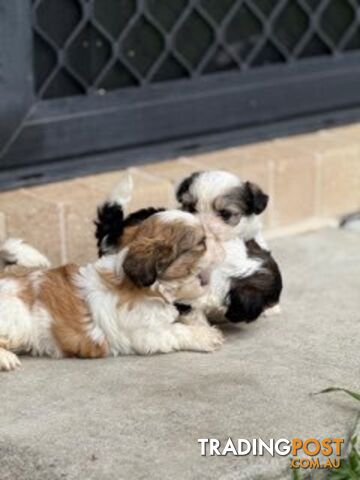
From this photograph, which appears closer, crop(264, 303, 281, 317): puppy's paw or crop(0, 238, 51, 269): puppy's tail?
crop(0, 238, 51, 269): puppy's tail

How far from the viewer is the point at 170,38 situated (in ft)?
20.9

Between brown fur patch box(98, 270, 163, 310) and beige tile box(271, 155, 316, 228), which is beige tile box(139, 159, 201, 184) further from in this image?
brown fur patch box(98, 270, 163, 310)

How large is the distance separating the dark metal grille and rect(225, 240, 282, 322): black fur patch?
5.22ft

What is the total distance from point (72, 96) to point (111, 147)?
1.06 ft

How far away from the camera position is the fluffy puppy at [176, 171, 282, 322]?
4.98 m

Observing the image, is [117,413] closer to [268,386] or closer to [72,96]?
[268,386]

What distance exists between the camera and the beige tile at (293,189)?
650 cm

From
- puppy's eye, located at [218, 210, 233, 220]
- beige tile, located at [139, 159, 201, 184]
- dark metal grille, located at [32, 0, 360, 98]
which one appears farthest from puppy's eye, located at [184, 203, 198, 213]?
dark metal grille, located at [32, 0, 360, 98]

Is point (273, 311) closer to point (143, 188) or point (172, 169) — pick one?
point (143, 188)

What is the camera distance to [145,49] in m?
6.34

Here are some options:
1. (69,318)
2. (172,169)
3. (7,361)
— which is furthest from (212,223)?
(172,169)

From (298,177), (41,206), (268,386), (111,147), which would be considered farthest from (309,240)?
(268,386)

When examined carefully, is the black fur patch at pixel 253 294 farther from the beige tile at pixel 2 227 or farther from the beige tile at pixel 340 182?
A: the beige tile at pixel 340 182

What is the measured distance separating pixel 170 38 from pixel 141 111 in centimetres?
45
